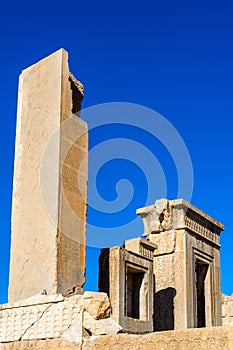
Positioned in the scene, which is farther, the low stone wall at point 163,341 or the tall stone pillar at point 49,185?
the tall stone pillar at point 49,185

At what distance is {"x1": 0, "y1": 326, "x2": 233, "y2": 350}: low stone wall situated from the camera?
4562mm

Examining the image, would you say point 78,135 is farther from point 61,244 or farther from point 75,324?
point 75,324

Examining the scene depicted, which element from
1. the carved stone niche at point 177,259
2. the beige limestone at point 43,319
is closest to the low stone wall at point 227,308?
the carved stone niche at point 177,259

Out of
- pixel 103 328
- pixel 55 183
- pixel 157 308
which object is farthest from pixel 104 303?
pixel 157 308

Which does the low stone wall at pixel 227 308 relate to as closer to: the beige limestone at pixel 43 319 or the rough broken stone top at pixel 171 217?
the rough broken stone top at pixel 171 217

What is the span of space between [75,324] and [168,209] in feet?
21.0

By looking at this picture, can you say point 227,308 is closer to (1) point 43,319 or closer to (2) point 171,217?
(2) point 171,217

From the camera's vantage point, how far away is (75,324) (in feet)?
19.4

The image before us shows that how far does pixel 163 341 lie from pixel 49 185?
2.51 meters

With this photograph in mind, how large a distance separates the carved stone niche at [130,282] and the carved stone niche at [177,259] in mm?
862

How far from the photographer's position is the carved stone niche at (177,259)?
1182cm

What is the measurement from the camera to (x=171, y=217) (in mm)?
12133

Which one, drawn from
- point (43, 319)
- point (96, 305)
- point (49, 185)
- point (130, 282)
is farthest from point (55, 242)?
point (130, 282)

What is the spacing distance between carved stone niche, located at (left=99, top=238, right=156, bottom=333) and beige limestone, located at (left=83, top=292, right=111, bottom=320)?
3.50 meters
